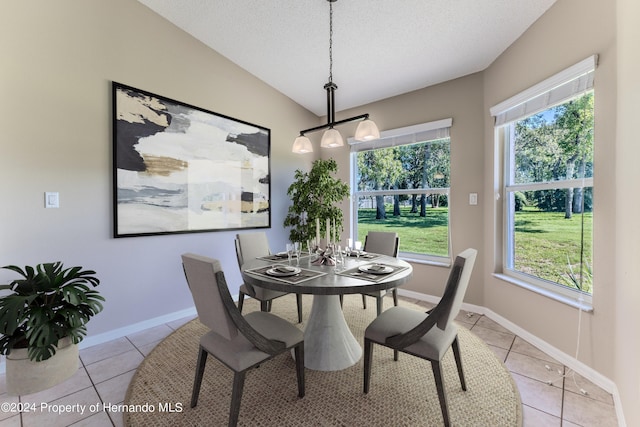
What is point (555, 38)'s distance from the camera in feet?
6.99

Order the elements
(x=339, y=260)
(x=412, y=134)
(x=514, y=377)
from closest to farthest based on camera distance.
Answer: (x=514, y=377), (x=339, y=260), (x=412, y=134)

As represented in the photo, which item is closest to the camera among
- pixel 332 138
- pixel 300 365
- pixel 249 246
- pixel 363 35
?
pixel 300 365

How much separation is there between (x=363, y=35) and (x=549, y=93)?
1.66 m

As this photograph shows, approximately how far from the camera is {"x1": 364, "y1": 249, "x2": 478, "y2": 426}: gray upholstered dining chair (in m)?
1.41

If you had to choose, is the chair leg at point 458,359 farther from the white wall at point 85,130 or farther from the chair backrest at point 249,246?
the white wall at point 85,130

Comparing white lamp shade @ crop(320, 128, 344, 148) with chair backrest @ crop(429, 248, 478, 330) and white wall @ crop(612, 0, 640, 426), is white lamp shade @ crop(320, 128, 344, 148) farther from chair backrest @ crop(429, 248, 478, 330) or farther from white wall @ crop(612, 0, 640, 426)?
white wall @ crop(612, 0, 640, 426)

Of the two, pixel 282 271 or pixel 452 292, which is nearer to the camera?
pixel 452 292

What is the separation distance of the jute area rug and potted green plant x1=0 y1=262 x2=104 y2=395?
506 mm

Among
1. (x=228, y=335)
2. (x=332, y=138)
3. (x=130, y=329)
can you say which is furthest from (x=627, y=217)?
(x=130, y=329)

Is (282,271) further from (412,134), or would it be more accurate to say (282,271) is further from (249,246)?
(412,134)

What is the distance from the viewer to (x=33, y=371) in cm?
175

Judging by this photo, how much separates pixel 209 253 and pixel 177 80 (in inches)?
75.2

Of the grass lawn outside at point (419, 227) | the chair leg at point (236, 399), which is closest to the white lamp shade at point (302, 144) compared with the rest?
the grass lawn outside at point (419, 227)

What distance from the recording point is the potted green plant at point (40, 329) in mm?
1658
